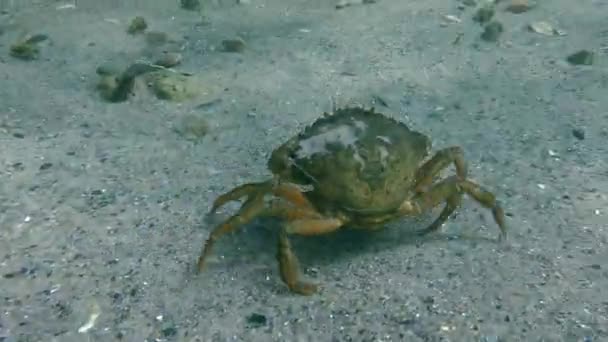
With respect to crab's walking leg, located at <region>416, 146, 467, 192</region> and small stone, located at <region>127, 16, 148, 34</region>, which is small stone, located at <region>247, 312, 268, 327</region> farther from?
small stone, located at <region>127, 16, 148, 34</region>

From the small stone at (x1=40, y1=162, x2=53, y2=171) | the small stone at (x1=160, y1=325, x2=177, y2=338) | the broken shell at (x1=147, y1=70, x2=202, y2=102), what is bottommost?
the small stone at (x1=160, y1=325, x2=177, y2=338)

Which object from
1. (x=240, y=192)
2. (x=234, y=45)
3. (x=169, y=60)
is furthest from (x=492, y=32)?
(x=240, y=192)

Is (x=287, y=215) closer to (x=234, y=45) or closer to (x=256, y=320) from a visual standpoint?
(x=256, y=320)

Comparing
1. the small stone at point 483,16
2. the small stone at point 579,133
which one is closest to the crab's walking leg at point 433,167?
the small stone at point 579,133

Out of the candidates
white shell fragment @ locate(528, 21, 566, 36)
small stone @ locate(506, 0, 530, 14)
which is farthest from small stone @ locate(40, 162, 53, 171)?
small stone @ locate(506, 0, 530, 14)

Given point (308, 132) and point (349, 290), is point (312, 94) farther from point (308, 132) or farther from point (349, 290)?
point (349, 290)

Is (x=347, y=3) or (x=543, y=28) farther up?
(x=347, y=3)
